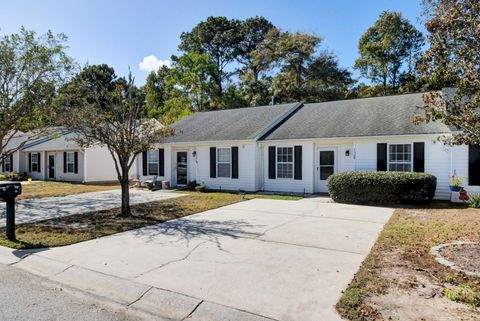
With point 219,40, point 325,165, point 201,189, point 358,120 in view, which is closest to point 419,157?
point 358,120

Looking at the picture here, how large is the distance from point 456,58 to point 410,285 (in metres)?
3.88

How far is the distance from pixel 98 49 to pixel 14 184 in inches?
383

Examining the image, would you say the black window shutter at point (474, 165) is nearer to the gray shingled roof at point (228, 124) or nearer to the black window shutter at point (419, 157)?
the black window shutter at point (419, 157)

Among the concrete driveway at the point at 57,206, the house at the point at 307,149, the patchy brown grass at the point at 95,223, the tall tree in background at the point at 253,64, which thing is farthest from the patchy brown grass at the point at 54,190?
the tall tree in background at the point at 253,64

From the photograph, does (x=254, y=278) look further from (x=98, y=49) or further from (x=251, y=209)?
(x=98, y=49)

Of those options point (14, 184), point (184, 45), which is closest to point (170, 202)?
point (14, 184)

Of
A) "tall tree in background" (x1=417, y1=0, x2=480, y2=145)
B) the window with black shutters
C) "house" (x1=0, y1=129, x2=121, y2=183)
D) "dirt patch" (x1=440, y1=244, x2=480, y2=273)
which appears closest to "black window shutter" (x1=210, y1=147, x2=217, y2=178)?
the window with black shutters

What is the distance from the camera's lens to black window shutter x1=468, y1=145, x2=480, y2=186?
11703 millimetres

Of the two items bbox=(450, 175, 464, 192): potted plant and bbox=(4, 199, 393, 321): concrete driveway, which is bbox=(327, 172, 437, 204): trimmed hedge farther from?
bbox=(4, 199, 393, 321): concrete driveway

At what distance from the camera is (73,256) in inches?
239

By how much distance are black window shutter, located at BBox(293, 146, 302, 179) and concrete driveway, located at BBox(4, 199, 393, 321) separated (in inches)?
240

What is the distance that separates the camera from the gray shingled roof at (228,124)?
1700 cm

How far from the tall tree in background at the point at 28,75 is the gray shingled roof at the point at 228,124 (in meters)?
6.53

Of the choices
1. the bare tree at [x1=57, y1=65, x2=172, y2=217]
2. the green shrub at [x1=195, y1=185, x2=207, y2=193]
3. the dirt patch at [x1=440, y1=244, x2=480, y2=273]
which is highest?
the bare tree at [x1=57, y1=65, x2=172, y2=217]
